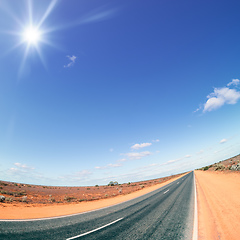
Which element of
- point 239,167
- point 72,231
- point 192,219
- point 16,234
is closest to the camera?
point 16,234

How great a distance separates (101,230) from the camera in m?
5.90

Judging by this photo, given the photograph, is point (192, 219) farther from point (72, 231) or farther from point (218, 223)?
point (72, 231)

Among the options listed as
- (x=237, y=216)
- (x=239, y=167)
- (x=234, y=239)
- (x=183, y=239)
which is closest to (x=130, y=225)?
(x=183, y=239)

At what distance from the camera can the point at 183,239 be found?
4.91 m

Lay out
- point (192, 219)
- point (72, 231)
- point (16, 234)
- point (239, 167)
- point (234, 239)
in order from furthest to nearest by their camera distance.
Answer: point (239, 167) < point (192, 219) < point (72, 231) < point (16, 234) < point (234, 239)

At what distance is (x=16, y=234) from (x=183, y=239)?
707cm

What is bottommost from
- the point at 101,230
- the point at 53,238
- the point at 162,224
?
the point at 162,224

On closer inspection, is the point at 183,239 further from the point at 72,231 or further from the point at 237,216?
the point at 72,231

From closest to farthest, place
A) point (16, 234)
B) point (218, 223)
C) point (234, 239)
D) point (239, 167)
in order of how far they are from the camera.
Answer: point (234, 239) → point (16, 234) → point (218, 223) → point (239, 167)

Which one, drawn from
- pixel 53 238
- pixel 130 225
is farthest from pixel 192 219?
pixel 53 238

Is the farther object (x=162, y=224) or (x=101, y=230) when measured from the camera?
(x=162, y=224)

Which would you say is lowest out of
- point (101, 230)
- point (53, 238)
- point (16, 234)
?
point (101, 230)

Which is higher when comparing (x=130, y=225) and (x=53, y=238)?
(x=53, y=238)

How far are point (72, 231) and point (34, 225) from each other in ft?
7.72
